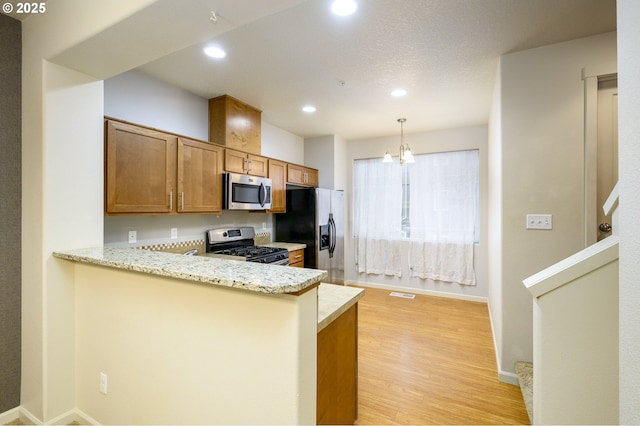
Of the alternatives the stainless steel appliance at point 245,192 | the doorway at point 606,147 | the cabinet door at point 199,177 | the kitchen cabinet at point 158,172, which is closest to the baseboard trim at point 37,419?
the kitchen cabinet at point 158,172

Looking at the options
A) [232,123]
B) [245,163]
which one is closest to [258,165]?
[245,163]

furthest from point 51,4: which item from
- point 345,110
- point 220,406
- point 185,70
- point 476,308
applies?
point 476,308

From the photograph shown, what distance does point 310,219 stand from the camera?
4.33m

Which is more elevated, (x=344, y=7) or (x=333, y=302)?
(x=344, y=7)

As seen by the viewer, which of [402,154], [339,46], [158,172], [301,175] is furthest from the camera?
[301,175]

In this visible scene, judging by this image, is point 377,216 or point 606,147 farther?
point 377,216

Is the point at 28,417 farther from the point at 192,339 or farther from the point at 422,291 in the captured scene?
the point at 422,291

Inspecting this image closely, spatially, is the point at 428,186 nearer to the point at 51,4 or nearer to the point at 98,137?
the point at 98,137

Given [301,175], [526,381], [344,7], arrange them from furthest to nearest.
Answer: [301,175], [526,381], [344,7]

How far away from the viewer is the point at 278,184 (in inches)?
161

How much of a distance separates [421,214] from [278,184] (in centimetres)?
246

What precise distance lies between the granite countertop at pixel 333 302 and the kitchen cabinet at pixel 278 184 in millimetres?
2291

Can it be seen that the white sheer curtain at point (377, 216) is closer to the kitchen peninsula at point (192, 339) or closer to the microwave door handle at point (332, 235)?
the microwave door handle at point (332, 235)

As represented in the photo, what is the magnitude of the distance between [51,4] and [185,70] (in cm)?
108
